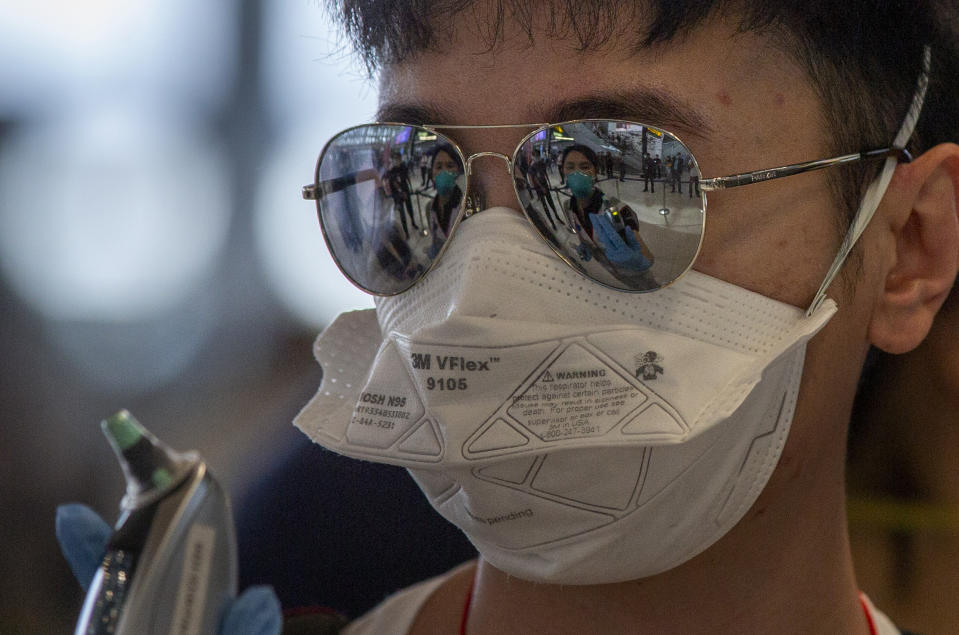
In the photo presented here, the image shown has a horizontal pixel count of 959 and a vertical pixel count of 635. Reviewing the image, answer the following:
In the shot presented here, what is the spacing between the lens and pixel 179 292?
193 inches

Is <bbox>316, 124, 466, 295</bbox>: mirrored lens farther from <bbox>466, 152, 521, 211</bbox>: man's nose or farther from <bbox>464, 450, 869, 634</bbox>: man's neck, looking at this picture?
<bbox>464, 450, 869, 634</bbox>: man's neck

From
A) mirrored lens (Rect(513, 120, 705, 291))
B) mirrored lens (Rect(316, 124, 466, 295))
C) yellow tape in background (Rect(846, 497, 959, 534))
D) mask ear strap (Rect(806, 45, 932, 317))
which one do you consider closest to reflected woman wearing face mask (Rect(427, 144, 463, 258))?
mirrored lens (Rect(316, 124, 466, 295))

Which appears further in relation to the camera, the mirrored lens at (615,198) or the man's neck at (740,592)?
the man's neck at (740,592)

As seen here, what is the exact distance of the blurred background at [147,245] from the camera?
4.18m

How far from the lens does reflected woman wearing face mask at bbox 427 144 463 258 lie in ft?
4.31

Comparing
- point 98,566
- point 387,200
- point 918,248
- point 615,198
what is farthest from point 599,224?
point 98,566

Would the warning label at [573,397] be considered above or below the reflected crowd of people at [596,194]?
below

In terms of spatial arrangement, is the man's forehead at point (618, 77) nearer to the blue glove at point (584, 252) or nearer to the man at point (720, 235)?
the man at point (720, 235)

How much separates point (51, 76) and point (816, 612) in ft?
14.4

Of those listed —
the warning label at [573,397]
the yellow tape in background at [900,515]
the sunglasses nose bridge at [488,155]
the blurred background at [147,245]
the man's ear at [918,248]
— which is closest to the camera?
the warning label at [573,397]

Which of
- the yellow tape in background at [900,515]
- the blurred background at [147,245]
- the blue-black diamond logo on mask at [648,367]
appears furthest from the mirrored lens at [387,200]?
the blurred background at [147,245]

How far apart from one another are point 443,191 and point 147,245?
12.8 feet

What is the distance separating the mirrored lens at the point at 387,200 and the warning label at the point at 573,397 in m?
0.27

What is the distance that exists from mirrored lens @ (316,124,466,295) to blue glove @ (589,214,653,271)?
0.21 meters
